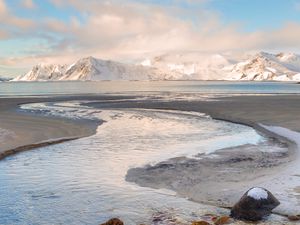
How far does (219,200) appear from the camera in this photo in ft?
36.4

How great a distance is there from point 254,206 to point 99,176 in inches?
223

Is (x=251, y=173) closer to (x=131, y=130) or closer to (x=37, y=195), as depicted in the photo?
(x=37, y=195)

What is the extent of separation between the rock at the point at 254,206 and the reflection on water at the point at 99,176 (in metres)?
0.86

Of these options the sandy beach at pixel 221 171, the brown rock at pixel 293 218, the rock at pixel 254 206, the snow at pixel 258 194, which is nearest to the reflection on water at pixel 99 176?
the sandy beach at pixel 221 171

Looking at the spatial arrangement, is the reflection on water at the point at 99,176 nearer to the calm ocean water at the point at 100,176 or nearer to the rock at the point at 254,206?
the calm ocean water at the point at 100,176

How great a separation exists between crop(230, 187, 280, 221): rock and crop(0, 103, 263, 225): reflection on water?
0.86 metres

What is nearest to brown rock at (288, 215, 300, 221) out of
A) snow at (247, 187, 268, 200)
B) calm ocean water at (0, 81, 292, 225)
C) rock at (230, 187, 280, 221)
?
rock at (230, 187, 280, 221)

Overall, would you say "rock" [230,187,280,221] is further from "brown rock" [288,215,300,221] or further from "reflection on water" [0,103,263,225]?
"reflection on water" [0,103,263,225]

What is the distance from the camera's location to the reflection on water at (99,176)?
10.3 metres

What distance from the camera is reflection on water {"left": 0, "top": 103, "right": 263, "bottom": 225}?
10266mm

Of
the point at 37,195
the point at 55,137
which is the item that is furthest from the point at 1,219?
the point at 55,137

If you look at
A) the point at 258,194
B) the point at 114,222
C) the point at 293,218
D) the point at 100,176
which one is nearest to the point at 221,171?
the point at 100,176

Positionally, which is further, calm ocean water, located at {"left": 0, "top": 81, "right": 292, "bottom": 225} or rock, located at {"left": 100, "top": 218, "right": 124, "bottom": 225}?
calm ocean water, located at {"left": 0, "top": 81, "right": 292, "bottom": 225}

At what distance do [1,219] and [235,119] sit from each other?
75.8 ft
